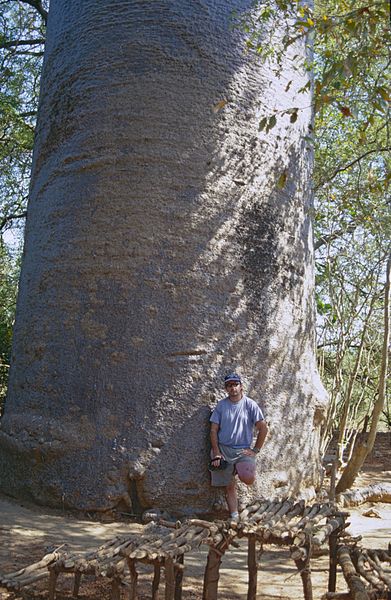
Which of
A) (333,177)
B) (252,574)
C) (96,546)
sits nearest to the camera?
(252,574)

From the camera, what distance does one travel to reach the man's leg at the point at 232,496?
→ 5.31m

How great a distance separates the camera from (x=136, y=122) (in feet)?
19.4

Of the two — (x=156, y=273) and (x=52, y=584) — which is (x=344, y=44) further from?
(x=52, y=584)

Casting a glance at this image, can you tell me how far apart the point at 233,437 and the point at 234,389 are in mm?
358

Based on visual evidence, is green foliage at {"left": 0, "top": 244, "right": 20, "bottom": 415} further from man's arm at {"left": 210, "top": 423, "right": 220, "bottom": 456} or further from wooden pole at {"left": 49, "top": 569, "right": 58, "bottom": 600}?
wooden pole at {"left": 49, "top": 569, "right": 58, "bottom": 600}

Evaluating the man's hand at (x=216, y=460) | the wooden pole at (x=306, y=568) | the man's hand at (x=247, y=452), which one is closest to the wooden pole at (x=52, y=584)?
the wooden pole at (x=306, y=568)

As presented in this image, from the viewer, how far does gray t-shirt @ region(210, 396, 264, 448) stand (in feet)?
17.5

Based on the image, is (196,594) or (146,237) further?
(146,237)

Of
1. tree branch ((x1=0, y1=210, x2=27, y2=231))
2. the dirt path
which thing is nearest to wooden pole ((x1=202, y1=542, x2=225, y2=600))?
the dirt path

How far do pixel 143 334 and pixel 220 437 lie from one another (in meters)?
0.97

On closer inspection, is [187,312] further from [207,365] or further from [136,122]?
[136,122]

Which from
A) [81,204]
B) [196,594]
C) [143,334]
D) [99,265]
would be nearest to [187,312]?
[143,334]

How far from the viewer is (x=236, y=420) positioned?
5.34 metres

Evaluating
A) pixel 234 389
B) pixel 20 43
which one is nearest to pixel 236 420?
pixel 234 389
